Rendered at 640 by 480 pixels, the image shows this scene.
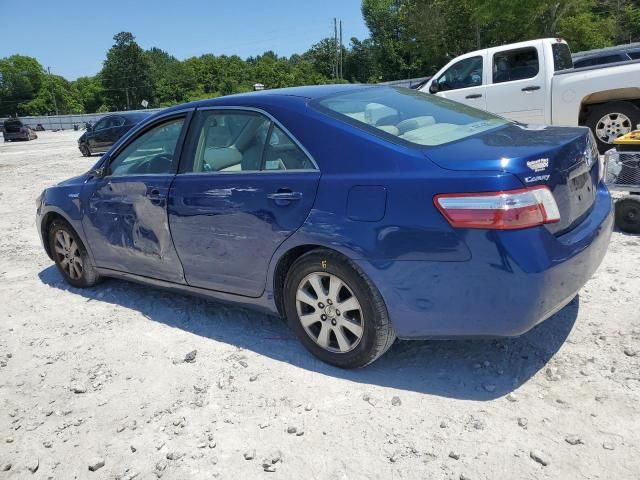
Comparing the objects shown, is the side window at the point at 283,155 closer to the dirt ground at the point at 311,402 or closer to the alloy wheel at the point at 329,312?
the alloy wheel at the point at 329,312

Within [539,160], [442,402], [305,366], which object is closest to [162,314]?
[305,366]

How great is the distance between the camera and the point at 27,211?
9648 millimetres

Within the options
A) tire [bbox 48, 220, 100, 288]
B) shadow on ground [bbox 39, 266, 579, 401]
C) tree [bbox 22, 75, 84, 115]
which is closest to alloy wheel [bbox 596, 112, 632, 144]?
shadow on ground [bbox 39, 266, 579, 401]

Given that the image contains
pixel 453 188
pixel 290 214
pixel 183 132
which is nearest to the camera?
pixel 453 188

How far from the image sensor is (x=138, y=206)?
4133mm

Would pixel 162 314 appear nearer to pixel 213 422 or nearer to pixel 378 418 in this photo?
Result: pixel 213 422

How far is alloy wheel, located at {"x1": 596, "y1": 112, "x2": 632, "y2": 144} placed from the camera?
26.2 ft

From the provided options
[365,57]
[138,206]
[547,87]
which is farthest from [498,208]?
[365,57]

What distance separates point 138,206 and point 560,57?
26.1ft

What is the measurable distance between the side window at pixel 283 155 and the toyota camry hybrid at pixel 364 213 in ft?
0.03

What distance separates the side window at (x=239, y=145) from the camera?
3311 mm

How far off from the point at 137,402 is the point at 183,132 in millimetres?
1878

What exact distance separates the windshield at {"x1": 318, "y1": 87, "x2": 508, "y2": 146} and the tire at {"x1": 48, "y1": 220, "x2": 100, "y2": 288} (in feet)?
9.31

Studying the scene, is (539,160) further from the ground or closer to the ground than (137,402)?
further from the ground
